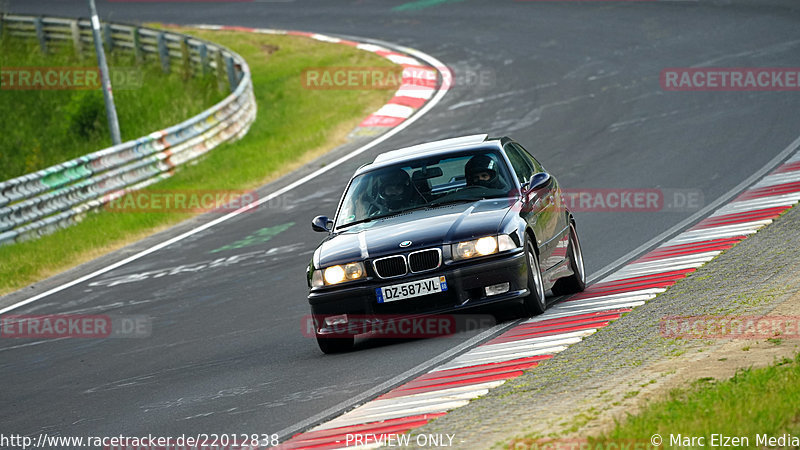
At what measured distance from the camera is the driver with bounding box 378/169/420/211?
10.1 m

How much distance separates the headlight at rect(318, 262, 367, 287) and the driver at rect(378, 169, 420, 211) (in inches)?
42.2

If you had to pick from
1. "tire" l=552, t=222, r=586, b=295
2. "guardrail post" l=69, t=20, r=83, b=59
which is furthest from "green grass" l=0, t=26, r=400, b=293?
"tire" l=552, t=222, r=586, b=295

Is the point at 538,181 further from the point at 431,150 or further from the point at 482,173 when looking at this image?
the point at 431,150

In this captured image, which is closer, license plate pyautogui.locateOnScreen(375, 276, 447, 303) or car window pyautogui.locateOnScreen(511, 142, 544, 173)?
license plate pyautogui.locateOnScreen(375, 276, 447, 303)

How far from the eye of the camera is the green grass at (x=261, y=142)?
17.1 m

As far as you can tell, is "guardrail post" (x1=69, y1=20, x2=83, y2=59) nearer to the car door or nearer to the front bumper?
the car door

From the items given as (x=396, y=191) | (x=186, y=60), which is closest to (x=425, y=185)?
(x=396, y=191)

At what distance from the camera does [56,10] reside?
42.0 m

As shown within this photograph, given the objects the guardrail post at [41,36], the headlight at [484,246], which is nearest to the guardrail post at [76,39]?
the guardrail post at [41,36]

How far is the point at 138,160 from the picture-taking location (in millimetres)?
20922

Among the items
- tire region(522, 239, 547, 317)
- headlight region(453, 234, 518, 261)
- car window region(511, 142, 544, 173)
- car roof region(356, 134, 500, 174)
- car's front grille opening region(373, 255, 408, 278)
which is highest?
car roof region(356, 134, 500, 174)

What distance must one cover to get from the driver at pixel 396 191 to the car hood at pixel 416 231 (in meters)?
0.22

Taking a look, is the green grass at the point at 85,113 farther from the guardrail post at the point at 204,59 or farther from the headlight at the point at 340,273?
the headlight at the point at 340,273

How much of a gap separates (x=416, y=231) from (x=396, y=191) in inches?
40.8
